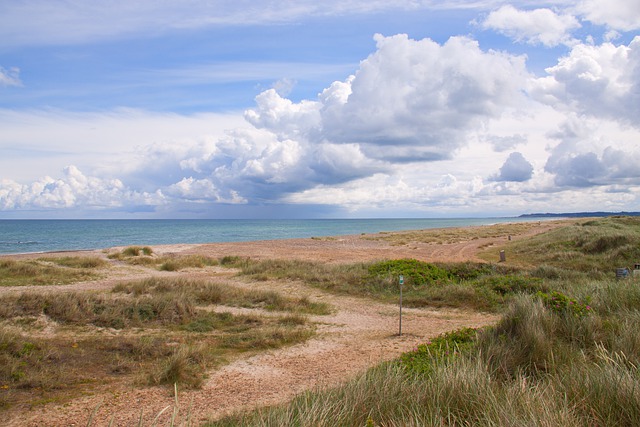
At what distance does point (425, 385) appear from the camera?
175 inches

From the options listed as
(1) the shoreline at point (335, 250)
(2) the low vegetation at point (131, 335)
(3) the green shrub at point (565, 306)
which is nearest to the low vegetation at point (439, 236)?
(1) the shoreline at point (335, 250)

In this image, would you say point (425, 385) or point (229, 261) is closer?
point (425, 385)

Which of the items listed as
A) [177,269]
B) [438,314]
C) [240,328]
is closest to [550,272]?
[438,314]

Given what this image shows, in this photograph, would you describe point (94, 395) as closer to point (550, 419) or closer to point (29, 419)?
point (29, 419)

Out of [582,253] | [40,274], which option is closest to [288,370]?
[40,274]

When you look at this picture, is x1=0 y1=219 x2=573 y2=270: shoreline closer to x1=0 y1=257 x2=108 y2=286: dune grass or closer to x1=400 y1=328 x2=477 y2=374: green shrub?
x1=0 y1=257 x2=108 y2=286: dune grass

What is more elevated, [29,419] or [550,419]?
[550,419]

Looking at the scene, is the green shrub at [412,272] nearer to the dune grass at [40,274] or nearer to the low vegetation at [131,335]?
the low vegetation at [131,335]

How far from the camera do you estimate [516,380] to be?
4316mm

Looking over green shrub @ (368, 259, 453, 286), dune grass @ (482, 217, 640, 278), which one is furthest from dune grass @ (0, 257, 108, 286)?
dune grass @ (482, 217, 640, 278)

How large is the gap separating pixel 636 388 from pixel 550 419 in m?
1.01

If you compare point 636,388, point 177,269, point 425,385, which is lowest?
point 177,269

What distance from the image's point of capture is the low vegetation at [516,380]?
355 centimetres

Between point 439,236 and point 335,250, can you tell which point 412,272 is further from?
point 439,236
